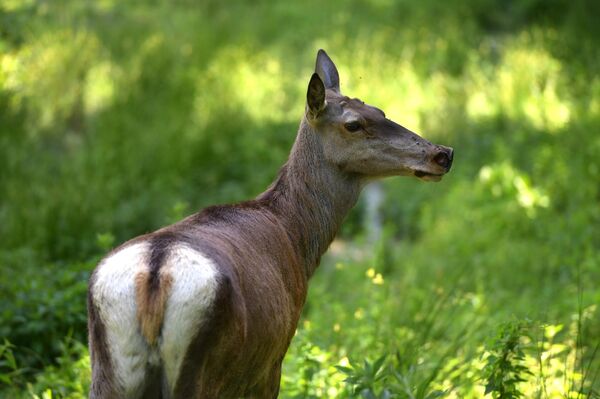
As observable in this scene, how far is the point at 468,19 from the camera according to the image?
15.3 metres

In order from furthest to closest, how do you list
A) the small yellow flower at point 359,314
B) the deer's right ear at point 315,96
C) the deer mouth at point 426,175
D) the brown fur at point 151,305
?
the small yellow flower at point 359,314 < the deer mouth at point 426,175 < the deer's right ear at point 315,96 < the brown fur at point 151,305

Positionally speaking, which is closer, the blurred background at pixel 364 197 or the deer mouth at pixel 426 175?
the deer mouth at pixel 426 175

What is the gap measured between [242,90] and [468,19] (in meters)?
4.47

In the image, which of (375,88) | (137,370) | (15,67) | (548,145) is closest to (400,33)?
(375,88)

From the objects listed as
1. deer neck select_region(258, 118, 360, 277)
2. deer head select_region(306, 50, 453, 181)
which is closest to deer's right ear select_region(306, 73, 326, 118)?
deer head select_region(306, 50, 453, 181)

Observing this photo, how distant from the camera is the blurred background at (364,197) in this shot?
6078 millimetres

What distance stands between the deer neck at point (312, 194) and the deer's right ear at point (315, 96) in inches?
4.9

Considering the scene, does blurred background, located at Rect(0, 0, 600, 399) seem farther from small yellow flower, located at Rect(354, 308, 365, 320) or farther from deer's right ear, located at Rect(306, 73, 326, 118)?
deer's right ear, located at Rect(306, 73, 326, 118)

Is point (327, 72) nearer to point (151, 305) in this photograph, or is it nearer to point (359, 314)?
point (359, 314)

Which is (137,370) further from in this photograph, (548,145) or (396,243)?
(548,145)

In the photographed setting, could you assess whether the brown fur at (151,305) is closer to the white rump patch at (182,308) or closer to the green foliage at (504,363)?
the white rump patch at (182,308)

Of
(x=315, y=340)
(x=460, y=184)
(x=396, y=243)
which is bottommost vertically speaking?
(x=315, y=340)

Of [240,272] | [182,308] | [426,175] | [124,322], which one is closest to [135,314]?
[124,322]

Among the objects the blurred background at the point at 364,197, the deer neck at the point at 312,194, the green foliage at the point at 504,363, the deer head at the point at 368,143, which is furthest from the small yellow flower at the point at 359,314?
the green foliage at the point at 504,363
